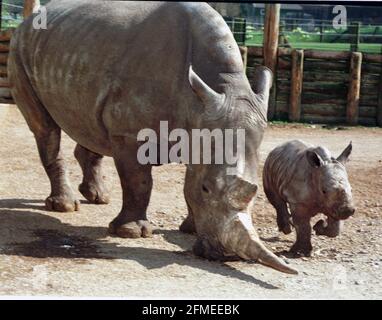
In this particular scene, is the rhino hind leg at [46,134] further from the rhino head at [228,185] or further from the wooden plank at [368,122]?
the wooden plank at [368,122]

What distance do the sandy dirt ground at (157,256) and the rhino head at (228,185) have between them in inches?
7.5

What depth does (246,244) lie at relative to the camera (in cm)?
564

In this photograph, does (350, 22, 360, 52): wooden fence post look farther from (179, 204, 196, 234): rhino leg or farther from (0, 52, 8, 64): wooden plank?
(179, 204, 196, 234): rhino leg

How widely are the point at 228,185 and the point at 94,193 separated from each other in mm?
2784

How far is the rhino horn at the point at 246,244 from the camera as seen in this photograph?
551 centimetres

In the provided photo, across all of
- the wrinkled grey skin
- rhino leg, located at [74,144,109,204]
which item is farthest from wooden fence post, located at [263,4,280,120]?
the wrinkled grey skin

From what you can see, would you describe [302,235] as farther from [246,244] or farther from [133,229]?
[133,229]

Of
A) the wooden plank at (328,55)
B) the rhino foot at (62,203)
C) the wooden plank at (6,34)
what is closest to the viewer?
the rhino foot at (62,203)

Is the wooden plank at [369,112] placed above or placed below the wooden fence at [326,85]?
below

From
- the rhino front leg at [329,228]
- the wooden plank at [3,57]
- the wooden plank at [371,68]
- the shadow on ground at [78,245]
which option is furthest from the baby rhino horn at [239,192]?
the wooden plank at [371,68]

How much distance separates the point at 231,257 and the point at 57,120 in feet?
8.07

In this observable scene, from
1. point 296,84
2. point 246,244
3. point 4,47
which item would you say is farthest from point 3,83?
point 246,244

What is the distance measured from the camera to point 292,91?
1625cm
